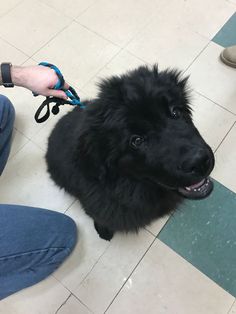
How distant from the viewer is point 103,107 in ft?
3.26

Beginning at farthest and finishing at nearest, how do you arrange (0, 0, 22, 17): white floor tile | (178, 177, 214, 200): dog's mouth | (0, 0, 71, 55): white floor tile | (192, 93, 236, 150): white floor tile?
(0, 0, 22, 17): white floor tile < (0, 0, 71, 55): white floor tile < (192, 93, 236, 150): white floor tile < (178, 177, 214, 200): dog's mouth

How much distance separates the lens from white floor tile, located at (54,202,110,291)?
1487 millimetres

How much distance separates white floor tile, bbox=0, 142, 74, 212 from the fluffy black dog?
1.63ft

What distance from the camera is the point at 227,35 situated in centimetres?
206

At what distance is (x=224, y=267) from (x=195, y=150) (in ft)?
2.58

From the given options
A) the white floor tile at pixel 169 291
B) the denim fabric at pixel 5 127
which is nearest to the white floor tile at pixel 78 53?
the denim fabric at pixel 5 127

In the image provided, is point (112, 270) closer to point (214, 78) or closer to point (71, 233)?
point (71, 233)

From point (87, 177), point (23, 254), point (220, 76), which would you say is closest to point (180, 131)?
point (87, 177)

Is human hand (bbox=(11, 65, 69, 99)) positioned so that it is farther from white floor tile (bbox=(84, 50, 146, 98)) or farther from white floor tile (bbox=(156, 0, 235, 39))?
white floor tile (bbox=(156, 0, 235, 39))

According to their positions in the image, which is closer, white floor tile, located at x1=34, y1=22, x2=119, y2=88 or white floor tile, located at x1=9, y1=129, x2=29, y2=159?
white floor tile, located at x1=9, y1=129, x2=29, y2=159

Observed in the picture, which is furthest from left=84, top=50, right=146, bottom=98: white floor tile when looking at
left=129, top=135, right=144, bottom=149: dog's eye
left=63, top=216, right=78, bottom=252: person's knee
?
left=129, top=135, right=144, bottom=149: dog's eye

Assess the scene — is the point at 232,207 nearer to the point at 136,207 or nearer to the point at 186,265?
the point at 186,265

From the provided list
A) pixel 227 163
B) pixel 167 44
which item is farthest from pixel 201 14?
pixel 227 163

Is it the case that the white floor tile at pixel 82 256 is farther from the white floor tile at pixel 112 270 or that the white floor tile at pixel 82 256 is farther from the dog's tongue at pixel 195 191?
the dog's tongue at pixel 195 191
